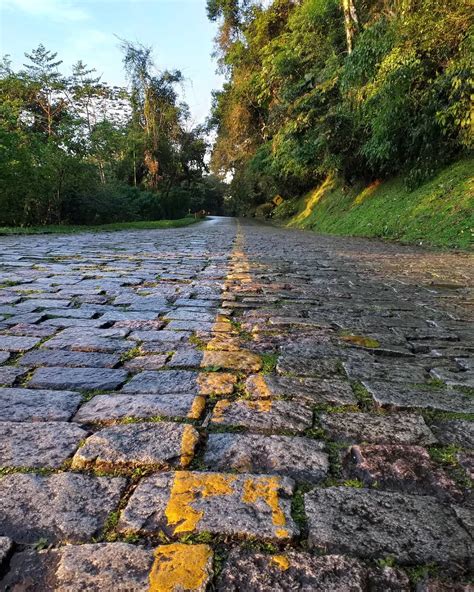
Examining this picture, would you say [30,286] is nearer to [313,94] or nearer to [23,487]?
[23,487]

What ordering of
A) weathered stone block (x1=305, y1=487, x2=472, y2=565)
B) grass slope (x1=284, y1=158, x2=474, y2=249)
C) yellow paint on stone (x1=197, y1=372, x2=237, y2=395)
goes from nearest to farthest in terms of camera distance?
1. weathered stone block (x1=305, y1=487, x2=472, y2=565)
2. yellow paint on stone (x1=197, y1=372, x2=237, y2=395)
3. grass slope (x1=284, y1=158, x2=474, y2=249)

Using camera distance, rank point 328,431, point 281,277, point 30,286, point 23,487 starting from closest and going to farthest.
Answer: point 23,487, point 328,431, point 30,286, point 281,277

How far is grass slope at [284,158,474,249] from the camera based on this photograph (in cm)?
1056

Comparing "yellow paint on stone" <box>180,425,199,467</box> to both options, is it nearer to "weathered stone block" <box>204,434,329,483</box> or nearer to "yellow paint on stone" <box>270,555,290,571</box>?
"weathered stone block" <box>204,434,329,483</box>

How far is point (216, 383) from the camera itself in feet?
7.24

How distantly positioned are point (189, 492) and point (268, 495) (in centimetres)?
22

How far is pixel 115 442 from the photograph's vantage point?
5.30 ft

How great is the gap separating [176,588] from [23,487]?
580mm

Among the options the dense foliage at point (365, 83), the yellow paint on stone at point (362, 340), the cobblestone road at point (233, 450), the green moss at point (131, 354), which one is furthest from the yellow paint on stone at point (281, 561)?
the dense foliage at point (365, 83)

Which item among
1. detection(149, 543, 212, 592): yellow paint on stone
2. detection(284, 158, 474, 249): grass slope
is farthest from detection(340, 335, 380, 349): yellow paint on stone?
detection(284, 158, 474, 249): grass slope

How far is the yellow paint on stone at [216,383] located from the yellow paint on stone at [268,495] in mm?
691

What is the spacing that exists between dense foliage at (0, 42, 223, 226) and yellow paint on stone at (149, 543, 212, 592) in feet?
47.9

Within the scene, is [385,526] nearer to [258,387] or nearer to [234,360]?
[258,387]

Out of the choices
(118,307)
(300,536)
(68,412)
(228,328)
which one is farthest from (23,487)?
(118,307)
